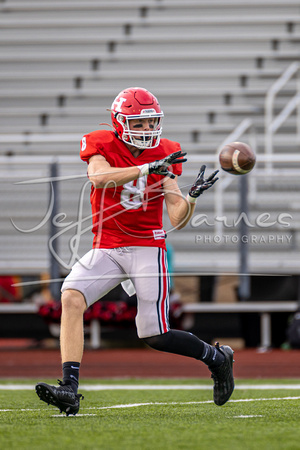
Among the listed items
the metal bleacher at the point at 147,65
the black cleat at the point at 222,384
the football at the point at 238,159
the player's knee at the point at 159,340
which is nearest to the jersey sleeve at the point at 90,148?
the football at the point at 238,159

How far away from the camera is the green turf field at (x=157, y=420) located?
273 cm

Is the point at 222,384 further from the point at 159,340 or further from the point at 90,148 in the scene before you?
the point at 90,148

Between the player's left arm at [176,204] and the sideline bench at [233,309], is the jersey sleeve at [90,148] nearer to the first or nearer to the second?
the player's left arm at [176,204]

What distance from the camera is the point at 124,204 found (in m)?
3.86

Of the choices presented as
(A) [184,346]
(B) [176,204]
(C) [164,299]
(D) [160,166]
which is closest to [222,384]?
(A) [184,346]

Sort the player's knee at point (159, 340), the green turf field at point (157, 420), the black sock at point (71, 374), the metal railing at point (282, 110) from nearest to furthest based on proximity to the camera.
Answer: the green turf field at point (157, 420), the black sock at point (71, 374), the player's knee at point (159, 340), the metal railing at point (282, 110)

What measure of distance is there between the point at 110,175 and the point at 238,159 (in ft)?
2.82

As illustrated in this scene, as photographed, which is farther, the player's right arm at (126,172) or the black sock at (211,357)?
the black sock at (211,357)

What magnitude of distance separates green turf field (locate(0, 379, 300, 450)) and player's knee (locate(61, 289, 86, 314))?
46 centimetres

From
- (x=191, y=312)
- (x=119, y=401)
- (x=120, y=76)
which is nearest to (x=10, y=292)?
(x=191, y=312)

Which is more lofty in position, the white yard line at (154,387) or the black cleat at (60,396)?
the black cleat at (60,396)

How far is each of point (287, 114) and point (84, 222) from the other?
3.46 meters

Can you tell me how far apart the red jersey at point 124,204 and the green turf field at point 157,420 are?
81 centimetres

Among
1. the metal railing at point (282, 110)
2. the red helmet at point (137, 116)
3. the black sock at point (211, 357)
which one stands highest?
the metal railing at point (282, 110)
